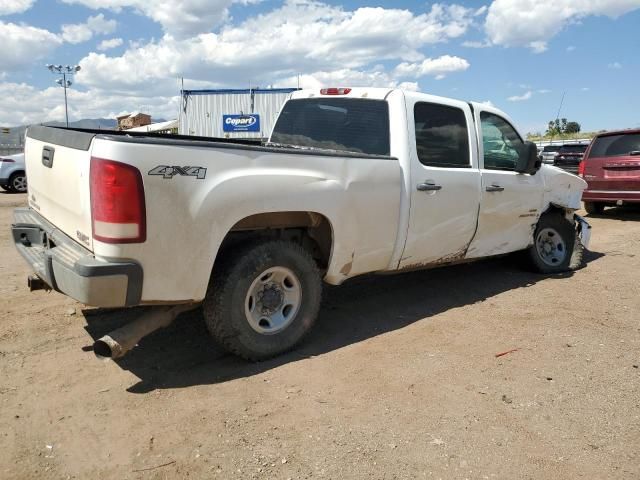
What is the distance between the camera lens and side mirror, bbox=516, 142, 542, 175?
5449 mm

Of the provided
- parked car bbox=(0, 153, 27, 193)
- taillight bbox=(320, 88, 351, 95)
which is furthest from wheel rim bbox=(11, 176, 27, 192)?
taillight bbox=(320, 88, 351, 95)

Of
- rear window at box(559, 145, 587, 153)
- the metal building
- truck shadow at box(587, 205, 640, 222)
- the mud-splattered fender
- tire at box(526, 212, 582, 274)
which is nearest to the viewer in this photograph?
the mud-splattered fender

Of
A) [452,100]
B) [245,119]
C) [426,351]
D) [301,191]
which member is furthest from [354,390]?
[245,119]

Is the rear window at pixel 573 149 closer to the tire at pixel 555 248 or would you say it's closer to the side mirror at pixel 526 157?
the tire at pixel 555 248

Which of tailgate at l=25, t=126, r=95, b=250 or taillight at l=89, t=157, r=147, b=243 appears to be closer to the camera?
taillight at l=89, t=157, r=147, b=243

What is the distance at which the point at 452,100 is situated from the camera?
16.9 ft

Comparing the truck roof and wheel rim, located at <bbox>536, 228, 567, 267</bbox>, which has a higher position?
the truck roof

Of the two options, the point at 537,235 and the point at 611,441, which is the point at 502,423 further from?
the point at 537,235

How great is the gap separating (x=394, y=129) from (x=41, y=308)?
338 centimetres

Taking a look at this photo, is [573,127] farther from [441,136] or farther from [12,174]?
[441,136]

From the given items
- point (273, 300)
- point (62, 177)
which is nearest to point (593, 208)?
point (273, 300)

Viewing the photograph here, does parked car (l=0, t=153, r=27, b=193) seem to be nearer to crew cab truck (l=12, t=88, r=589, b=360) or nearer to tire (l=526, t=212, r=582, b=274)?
crew cab truck (l=12, t=88, r=589, b=360)

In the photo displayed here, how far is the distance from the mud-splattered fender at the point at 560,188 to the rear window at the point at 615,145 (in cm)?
516

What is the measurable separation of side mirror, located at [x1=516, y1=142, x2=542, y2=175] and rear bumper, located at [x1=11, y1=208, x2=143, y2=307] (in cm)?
394
